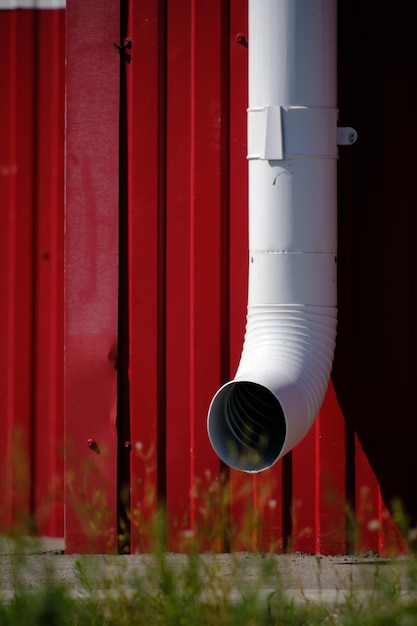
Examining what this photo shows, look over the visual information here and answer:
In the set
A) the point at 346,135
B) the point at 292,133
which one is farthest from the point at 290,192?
the point at 346,135

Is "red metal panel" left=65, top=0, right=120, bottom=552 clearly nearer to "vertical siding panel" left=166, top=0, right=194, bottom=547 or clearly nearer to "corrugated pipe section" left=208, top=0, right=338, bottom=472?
"vertical siding panel" left=166, top=0, right=194, bottom=547

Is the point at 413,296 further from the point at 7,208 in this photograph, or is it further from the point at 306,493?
the point at 7,208

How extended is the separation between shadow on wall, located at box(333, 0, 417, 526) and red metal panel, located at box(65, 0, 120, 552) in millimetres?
954

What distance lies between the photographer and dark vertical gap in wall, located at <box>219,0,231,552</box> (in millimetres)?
4273

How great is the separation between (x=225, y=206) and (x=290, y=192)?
0.52 m

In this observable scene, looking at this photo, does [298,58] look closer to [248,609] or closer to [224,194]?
[224,194]

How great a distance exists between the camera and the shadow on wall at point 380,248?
412 cm

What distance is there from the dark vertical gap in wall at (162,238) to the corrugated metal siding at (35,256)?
49 centimetres

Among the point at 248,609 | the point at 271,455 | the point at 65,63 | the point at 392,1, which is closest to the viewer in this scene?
the point at 248,609

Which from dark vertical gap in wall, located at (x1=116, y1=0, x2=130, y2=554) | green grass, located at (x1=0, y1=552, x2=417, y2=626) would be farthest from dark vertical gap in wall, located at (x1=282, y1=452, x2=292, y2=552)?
green grass, located at (x1=0, y1=552, x2=417, y2=626)

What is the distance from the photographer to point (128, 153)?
14.3 feet

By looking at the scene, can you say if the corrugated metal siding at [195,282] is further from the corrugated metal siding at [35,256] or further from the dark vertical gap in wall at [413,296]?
the corrugated metal siding at [35,256]

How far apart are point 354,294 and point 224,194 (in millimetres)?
674

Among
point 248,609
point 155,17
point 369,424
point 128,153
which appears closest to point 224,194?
point 128,153
